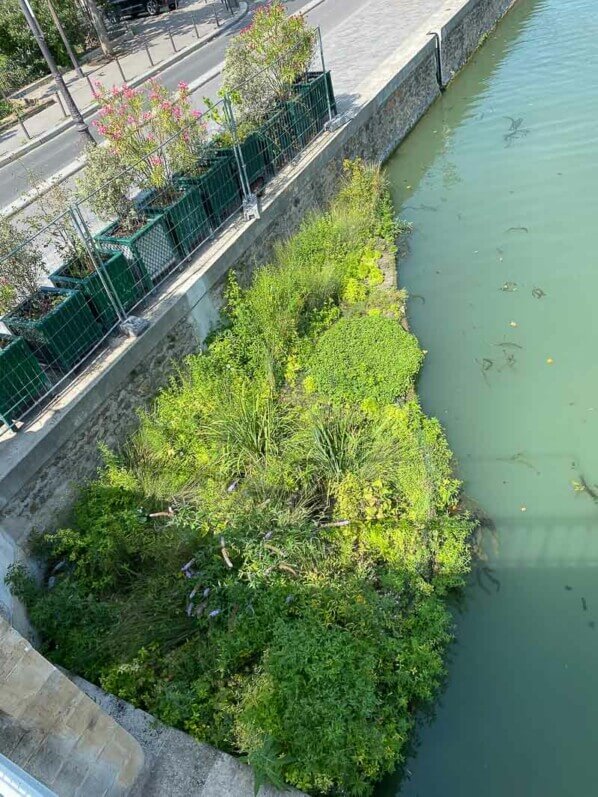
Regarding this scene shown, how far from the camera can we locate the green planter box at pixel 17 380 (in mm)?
5719

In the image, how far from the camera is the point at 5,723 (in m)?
3.22

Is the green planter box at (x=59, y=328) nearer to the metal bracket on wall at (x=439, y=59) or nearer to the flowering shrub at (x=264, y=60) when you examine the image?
the flowering shrub at (x=264, y=60)

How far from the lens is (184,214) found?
7.70m

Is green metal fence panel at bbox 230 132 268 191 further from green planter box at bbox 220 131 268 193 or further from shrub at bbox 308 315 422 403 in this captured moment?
shrub at bbox 308 315 422 403

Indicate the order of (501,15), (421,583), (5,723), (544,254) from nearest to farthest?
(5,723) < (421,583) < (544,254) < (501,15)

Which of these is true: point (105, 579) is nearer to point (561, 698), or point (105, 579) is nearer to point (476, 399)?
point (561, 698)

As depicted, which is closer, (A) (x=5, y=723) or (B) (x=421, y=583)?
(A) (x=5, y=723)

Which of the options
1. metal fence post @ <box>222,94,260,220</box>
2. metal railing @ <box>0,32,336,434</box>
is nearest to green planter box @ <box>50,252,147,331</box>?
metal railing @ <box>0,32,336,434</box>

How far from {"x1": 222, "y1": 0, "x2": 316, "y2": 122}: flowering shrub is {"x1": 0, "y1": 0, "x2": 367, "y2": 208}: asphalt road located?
3.93 metres

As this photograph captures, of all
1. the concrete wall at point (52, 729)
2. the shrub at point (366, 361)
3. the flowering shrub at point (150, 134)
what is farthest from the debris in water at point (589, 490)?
the flowering shrub at point (150, 134)

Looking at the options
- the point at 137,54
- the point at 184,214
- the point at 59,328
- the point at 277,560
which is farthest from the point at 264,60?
the point at 137,54

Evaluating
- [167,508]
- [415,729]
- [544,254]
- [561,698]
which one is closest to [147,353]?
[167,508]

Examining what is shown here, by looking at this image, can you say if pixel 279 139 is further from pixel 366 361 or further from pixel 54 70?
pixel 54 70

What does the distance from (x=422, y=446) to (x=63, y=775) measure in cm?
433
